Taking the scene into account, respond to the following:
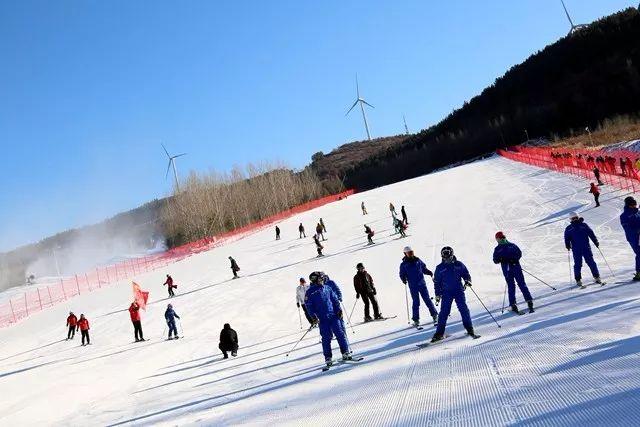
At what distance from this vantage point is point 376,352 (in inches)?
428

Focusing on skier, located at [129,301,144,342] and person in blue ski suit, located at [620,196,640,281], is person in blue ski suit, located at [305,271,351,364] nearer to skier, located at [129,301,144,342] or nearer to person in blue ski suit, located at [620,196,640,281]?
person in blue ski suit, located at [620,196,640,281]

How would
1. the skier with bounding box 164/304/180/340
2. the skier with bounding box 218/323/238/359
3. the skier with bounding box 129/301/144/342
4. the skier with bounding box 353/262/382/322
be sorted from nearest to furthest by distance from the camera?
the skier with bounding box 218/323/238/359, the skier with bounding box 353/262/382/322, the skier with bounding box 164/304/180/340, the skier with bounding box 129/301/144/342

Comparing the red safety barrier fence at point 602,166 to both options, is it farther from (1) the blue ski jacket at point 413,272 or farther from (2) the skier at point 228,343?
(2) the skier at point 228,343

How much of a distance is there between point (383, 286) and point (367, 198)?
36.8 metres

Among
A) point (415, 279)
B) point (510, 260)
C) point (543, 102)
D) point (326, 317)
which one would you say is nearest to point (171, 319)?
point (415, 279)

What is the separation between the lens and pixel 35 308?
40969 mm

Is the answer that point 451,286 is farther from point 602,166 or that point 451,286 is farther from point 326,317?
point 602,166

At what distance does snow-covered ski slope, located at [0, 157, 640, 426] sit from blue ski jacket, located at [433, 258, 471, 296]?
85cm

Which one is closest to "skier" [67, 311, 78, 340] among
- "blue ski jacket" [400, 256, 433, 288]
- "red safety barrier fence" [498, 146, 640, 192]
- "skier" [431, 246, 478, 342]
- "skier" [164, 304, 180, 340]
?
"skier" [164, 304, 180, 340]

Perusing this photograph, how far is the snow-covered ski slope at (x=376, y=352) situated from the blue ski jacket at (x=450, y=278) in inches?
33.6

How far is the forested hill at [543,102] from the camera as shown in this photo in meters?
96.1

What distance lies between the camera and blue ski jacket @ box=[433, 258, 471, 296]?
9.95 meters

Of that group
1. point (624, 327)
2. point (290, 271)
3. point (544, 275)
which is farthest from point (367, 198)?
point (624, 327)

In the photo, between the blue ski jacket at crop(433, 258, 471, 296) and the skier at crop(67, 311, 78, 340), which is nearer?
the blue ski jacket at crop(433, 258, 471, 296)
